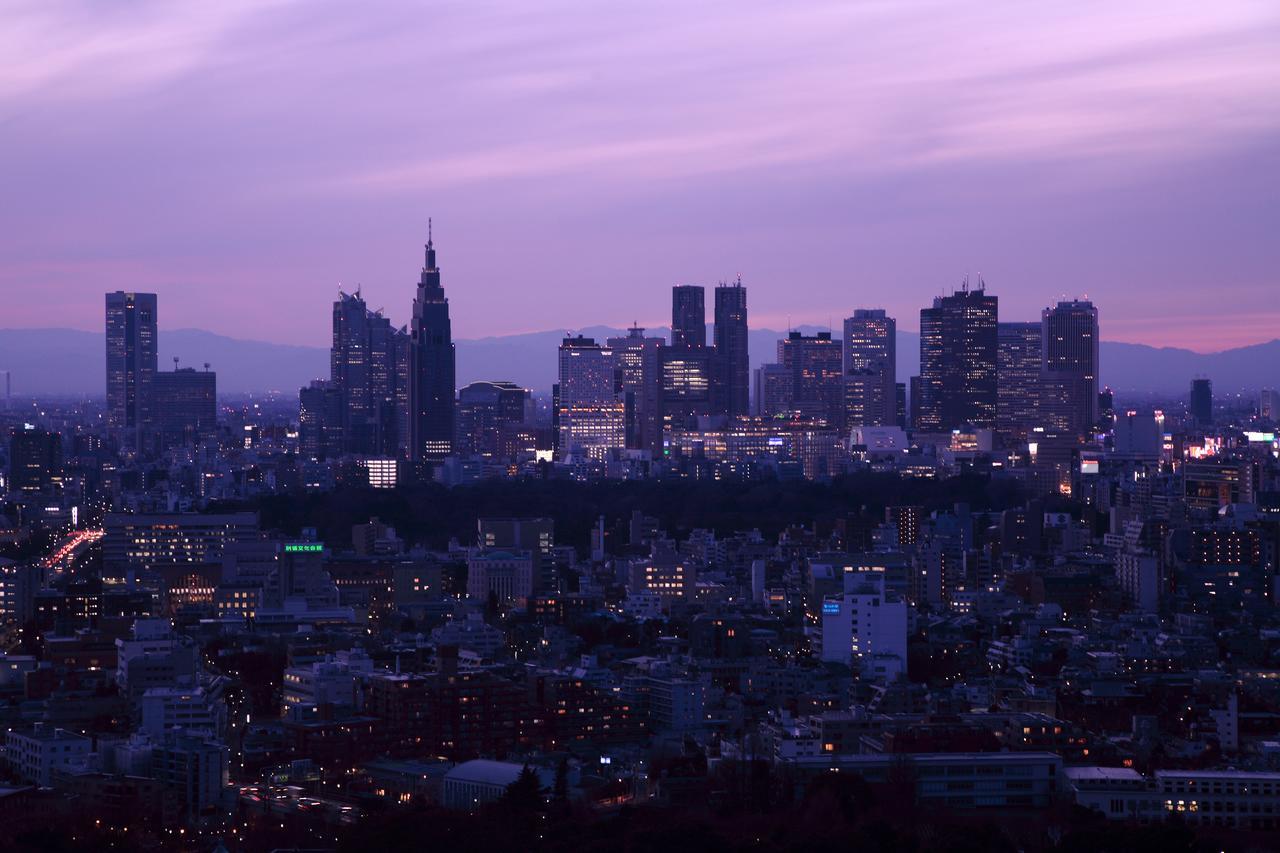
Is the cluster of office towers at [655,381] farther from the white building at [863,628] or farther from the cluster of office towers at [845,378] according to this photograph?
the white building at [863,628]

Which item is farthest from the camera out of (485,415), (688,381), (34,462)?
(688,381)

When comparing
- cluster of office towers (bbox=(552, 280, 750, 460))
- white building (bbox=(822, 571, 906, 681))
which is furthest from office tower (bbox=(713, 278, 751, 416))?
white building (bbox=(822, 571, 906, 681))

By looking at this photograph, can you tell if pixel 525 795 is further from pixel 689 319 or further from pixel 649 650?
pixel 689 319

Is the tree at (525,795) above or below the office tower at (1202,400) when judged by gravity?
below

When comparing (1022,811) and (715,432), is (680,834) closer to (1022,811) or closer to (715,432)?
(1022,811)

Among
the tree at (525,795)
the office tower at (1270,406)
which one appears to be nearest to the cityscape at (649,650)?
the tree at (525,795)

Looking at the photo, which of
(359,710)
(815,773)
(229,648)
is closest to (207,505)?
(229,648)

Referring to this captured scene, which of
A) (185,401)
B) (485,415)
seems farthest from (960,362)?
(185,401)
